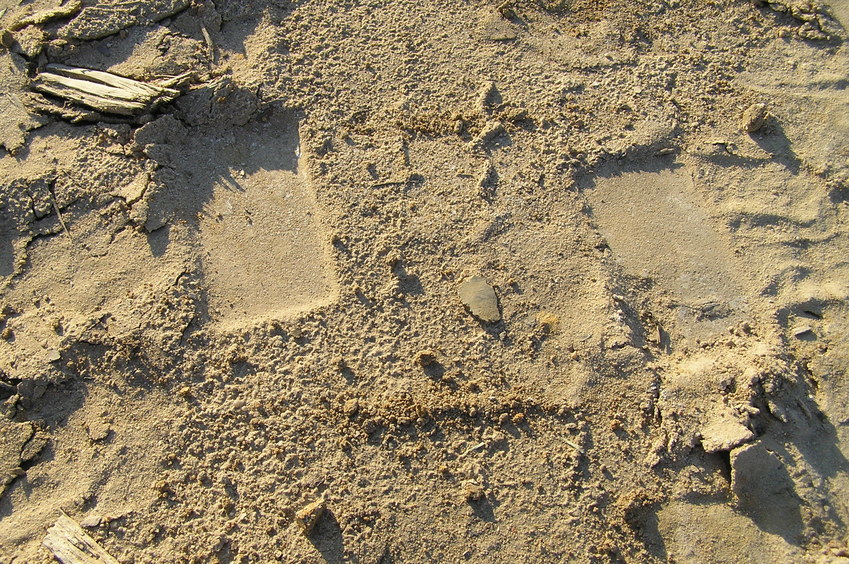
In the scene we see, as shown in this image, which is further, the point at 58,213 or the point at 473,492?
the point at 58,213

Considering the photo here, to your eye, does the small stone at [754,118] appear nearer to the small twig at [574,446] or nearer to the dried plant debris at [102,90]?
the small twig at [574,446]

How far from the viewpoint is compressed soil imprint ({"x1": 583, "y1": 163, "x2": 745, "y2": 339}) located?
2545mm

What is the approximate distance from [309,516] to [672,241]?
1.81m

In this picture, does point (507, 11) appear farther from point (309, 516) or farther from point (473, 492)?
point (309, 516)

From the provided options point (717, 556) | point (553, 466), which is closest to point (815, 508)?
point (717, 556)

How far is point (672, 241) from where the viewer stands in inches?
104

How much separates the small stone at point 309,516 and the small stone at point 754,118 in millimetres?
2436

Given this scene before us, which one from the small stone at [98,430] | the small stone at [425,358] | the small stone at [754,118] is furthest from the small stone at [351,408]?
the small stone at [754,118]

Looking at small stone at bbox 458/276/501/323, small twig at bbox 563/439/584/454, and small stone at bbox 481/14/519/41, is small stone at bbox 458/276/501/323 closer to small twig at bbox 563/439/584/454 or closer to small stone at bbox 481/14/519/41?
small twig at bbox 563/439/584/454

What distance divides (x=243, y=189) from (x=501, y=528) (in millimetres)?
1709

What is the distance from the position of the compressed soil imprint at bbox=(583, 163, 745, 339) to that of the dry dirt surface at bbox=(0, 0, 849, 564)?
Answer: 1cm

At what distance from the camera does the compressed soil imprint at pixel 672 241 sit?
8.35 feet

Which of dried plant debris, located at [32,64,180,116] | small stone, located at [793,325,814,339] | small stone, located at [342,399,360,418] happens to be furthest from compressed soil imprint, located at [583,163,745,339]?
dried plant debris, located at [32,64,180,116]

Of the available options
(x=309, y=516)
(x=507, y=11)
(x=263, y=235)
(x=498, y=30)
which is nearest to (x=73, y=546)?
(x=309, y=516)
